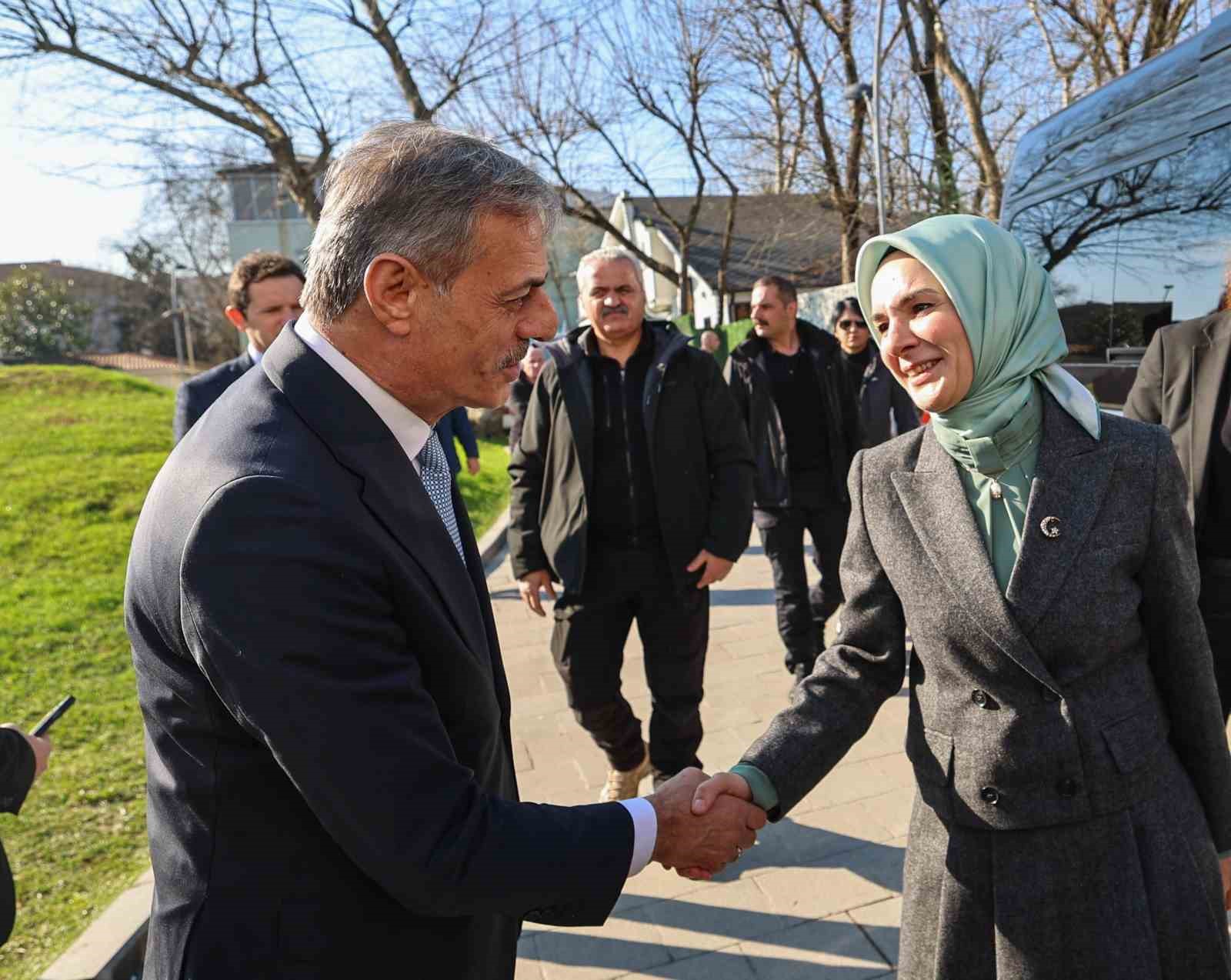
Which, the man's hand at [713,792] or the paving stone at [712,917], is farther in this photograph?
the paving stone at [712,917]

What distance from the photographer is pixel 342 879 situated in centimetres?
135

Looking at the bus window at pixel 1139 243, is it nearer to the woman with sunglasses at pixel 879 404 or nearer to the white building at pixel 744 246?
the woman with sunglasses at pixel 879 404

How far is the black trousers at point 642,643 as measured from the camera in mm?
3730

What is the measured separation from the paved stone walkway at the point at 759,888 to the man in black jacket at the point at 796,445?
551 mm

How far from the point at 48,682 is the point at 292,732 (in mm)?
5659

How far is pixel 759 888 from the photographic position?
3312 mm

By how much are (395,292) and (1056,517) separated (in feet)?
4.07

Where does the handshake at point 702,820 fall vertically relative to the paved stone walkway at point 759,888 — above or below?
above

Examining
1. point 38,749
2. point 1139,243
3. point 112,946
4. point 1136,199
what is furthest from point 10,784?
point 1136,199

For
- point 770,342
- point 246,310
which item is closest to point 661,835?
point 246,310

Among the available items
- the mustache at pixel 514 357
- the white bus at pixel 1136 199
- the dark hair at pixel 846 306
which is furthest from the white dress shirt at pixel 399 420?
the dark hair at pixel 846 306

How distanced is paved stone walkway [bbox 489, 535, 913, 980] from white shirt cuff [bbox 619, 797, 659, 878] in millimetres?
1555

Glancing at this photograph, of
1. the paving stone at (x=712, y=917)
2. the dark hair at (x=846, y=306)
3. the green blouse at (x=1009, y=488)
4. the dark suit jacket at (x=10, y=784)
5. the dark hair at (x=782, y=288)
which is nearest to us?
the green blouse at (x=1009, y=488)

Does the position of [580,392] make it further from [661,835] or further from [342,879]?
[342,879]
